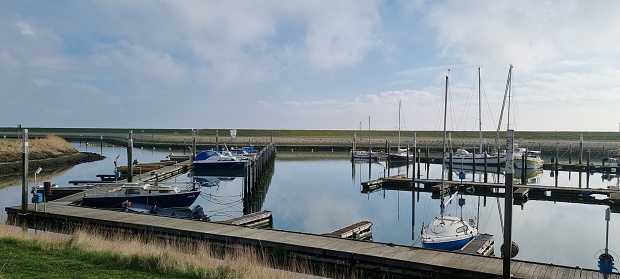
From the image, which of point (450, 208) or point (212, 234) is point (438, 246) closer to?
point (212, 234)

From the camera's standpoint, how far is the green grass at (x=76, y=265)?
376 inches

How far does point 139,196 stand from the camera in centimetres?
2552

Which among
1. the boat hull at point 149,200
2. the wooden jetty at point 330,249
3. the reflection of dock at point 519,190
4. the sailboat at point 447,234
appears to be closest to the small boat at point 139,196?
the boat hull at point 149,200

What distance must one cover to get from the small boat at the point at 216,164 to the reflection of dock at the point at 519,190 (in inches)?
750

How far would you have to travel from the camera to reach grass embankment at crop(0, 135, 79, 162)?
176 ft

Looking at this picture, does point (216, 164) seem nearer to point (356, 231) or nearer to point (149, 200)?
point (149, 200)

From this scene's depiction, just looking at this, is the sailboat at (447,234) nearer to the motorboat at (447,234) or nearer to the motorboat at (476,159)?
the motorboat at (447,234)

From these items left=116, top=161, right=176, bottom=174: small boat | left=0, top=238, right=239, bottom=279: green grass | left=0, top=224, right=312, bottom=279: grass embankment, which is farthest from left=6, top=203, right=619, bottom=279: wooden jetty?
left=116, top=161, right=176, bottom=174: small boat

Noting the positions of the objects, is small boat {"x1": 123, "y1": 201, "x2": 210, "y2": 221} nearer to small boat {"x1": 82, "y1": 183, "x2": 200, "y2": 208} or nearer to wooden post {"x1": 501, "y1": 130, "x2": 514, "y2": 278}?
small boat {"x1": 82, "y1": 183, "x2": 200, "y2": 208}

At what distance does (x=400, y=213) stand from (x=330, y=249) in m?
16.2

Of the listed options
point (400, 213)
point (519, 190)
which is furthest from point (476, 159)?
point (400, 213)

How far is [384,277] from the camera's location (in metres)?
12.4

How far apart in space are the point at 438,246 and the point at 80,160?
56215mm

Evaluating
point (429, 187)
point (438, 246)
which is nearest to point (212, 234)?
point (438, 246)
